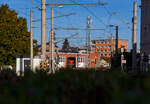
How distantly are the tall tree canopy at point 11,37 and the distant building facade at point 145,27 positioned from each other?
14092 mm

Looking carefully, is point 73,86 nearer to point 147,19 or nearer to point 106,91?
point 106,91

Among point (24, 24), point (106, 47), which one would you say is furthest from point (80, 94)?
point (106, 47)

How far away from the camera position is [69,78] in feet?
17.4

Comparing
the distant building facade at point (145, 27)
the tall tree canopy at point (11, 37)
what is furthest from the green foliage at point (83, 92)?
the distant building facade at point (145, 27)

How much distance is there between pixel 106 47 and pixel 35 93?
15180cm

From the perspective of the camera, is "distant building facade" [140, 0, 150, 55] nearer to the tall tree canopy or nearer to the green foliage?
the tall tree canopy

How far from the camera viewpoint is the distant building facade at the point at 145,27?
31.7 meters

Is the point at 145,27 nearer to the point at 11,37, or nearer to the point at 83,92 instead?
the point at 11,37

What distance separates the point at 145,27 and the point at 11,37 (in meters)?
15.5

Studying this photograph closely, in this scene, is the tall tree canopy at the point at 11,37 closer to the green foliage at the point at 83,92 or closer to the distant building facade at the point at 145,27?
the distant building facade at the point at 145,27

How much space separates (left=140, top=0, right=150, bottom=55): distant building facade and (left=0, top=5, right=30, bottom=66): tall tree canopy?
46.2 ft

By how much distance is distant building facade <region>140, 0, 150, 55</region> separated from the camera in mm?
31734

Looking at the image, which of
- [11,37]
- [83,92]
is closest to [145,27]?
[11,37]

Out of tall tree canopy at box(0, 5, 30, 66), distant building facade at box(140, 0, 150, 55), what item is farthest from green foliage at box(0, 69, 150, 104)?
distant building facade at box(140, 0, 150, 55)
